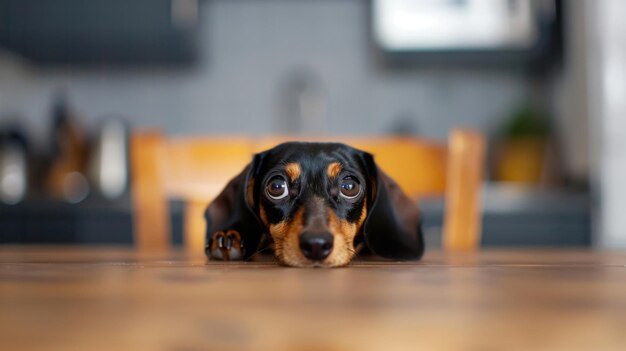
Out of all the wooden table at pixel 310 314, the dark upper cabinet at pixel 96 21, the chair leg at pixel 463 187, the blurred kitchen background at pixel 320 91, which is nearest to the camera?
the wooden table at pixel 310 314

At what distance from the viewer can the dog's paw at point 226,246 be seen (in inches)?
27.3

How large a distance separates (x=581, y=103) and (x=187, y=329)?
2.29m

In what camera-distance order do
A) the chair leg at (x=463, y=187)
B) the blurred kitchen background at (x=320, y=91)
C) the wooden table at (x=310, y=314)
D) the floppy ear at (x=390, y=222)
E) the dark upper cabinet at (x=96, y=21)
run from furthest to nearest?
the dark upper cabinet at (x=96, y=21) < the blurred kitchen background at (x=320, y=91) < the chair leg at (x=463, y=187) < the floppy ear at (x=390, y=222) < the wooden table at (x=310, y=314)

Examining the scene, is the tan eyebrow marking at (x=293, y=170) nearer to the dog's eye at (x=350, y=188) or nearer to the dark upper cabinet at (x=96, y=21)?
the dog's eye at (x=350, y=188)

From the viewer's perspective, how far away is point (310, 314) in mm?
321

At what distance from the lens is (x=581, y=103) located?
2.33 metres

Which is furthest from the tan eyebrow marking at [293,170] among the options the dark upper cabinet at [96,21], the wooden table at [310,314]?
the dark upper cabinet at [96,21]

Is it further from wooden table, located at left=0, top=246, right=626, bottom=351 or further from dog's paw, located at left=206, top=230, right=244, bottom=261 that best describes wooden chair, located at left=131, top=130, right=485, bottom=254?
wooden table, located at left=0, top=246, right=626, bottom=351

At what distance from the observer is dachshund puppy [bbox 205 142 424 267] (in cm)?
69

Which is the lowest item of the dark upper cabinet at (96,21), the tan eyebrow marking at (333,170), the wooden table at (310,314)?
the wooden table at (310,314)

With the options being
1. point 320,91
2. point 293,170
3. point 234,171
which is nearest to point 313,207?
point 293,170

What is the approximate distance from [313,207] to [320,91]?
2137 mm

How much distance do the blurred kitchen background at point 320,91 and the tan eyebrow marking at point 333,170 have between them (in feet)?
5.03

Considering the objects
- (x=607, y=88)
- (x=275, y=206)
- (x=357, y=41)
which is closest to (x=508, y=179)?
(x=607, y=88)
